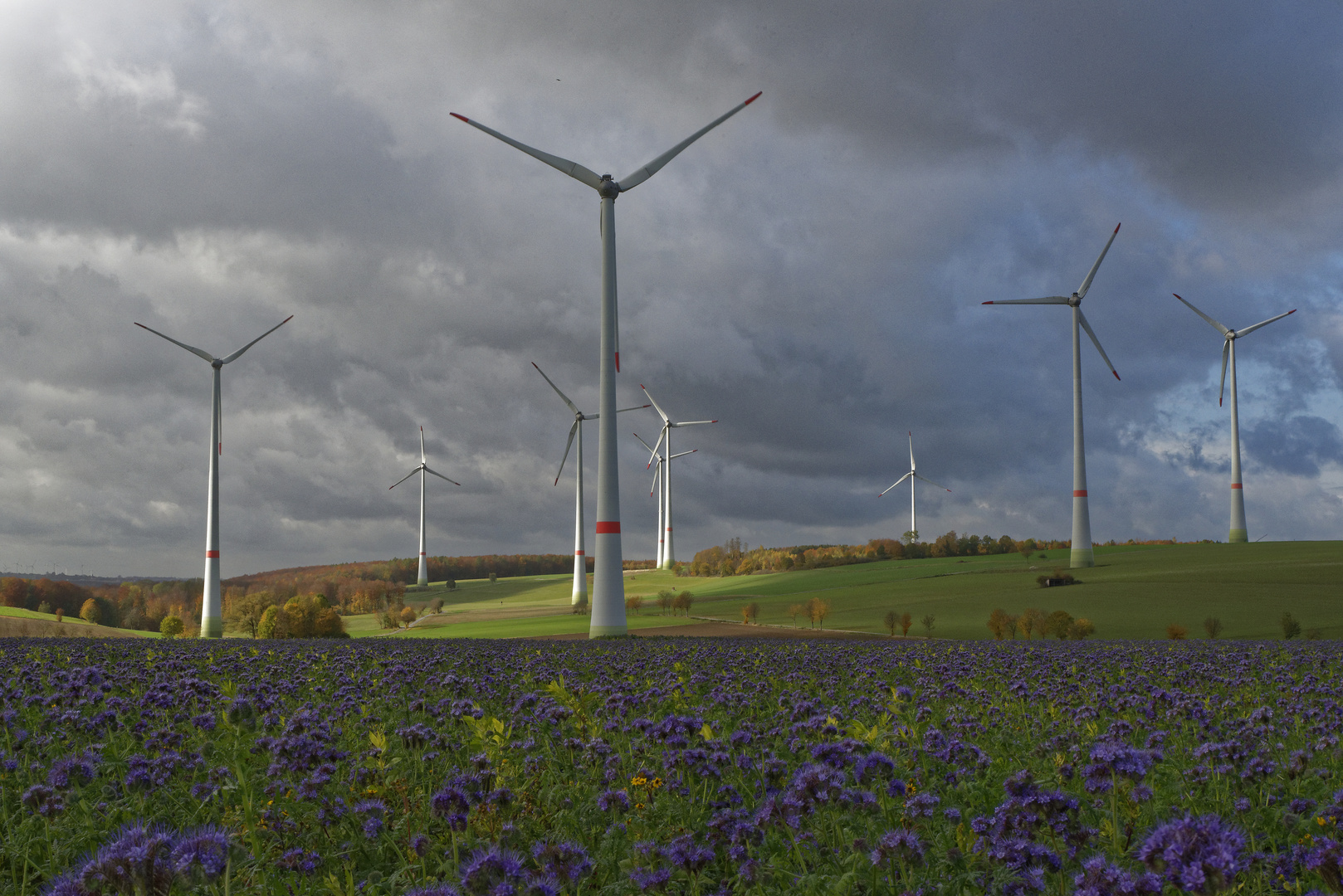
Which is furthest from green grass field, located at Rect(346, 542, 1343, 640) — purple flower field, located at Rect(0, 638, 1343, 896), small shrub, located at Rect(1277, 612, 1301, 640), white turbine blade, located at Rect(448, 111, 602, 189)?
purple flower field, located at Rect(0, 638, 1343, 896)

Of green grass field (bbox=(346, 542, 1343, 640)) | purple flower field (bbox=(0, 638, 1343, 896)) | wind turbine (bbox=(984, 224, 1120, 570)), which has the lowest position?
green grass field (bbox=(346, 542, 1343, 640))

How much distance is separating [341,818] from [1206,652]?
1060 inches

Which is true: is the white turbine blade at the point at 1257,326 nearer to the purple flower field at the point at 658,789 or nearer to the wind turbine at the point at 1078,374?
the wind turbine at the point at 1078,374

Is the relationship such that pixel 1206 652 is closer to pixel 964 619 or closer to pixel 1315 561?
pixel 964 619

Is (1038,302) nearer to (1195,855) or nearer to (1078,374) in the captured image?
(1078,374)

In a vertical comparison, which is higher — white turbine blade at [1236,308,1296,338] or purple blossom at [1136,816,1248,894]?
white turbine blade at [1236,308,1296,338]

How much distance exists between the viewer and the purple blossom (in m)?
3.99

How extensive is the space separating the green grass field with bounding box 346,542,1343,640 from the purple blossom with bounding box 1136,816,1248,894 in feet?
198

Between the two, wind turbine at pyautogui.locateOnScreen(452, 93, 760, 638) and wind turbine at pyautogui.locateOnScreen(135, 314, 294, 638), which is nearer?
wind turbine at pyautogui.locateOnScreen(452, 93, 760, 638)

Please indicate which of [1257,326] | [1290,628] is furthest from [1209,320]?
[1290,628]

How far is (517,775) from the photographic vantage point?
30.0 feet

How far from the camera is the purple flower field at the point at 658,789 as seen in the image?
5.29 meters

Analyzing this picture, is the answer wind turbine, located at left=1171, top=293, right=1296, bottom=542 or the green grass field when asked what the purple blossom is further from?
wind turbine, located at left=1171, top=293, right=1296, bottom=542

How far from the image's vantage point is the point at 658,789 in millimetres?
8820
